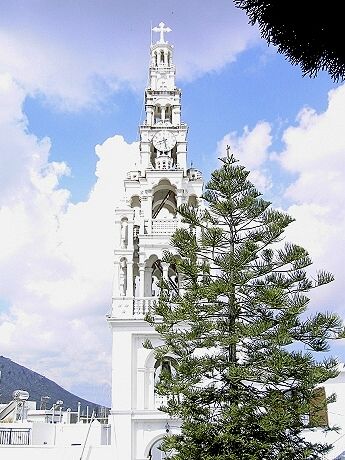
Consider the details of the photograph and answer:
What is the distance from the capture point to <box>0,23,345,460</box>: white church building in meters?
18.5

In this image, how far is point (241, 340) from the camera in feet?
44.3

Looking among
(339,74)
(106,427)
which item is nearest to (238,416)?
(106,427)

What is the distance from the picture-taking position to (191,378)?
13.6 meters

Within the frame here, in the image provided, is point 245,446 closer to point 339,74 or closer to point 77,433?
point 77,433

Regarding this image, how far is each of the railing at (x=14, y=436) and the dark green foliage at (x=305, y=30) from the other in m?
17.2

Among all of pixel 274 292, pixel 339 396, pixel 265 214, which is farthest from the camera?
pixel 339 396

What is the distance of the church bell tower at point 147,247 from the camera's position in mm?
19641

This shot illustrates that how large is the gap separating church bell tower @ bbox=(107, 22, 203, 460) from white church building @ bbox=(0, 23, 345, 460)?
30mm

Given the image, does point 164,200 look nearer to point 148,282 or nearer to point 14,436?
point 148,282

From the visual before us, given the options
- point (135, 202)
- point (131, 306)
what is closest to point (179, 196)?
point (135, 202)

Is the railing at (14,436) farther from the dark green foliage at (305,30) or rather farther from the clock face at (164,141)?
the dark green foliage at (305,30)

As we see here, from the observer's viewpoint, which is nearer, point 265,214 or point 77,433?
point 265,214

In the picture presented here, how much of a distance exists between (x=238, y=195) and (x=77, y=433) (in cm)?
933

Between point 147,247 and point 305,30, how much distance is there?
58.5 feet
